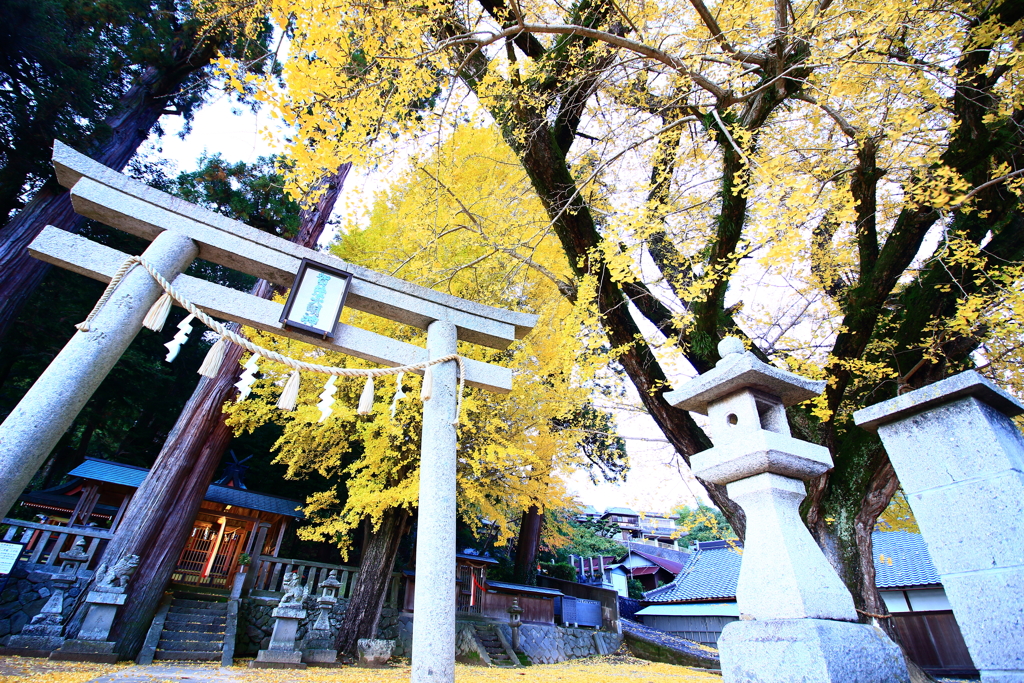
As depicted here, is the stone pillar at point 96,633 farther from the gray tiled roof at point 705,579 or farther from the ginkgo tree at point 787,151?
the gray tiled roof at point 705,579

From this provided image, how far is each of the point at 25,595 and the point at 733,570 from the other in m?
20.5

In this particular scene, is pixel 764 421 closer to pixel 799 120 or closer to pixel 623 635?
pixel 799 120

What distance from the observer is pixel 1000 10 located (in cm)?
456

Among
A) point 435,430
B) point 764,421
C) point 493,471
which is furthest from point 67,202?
point 764,421

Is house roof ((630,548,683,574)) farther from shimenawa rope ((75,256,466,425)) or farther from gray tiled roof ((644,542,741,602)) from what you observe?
shimenawa rope ((75,256,466,425))

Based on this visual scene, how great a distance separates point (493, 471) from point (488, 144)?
6.05 m

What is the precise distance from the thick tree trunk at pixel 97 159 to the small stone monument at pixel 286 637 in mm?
6623

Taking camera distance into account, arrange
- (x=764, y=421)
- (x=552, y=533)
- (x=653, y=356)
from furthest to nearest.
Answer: (x=552, y=533)
(x=653, y=356)
(x=764, y=421)

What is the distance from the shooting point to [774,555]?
9.57 feet

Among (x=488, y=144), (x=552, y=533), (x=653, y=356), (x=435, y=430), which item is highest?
(x=488, y=144)

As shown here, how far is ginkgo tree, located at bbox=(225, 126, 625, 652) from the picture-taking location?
23.7 feet

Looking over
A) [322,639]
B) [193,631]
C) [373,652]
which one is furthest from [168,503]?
[373,652]

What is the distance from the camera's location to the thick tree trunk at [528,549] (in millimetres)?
15328

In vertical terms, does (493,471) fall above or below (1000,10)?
below
